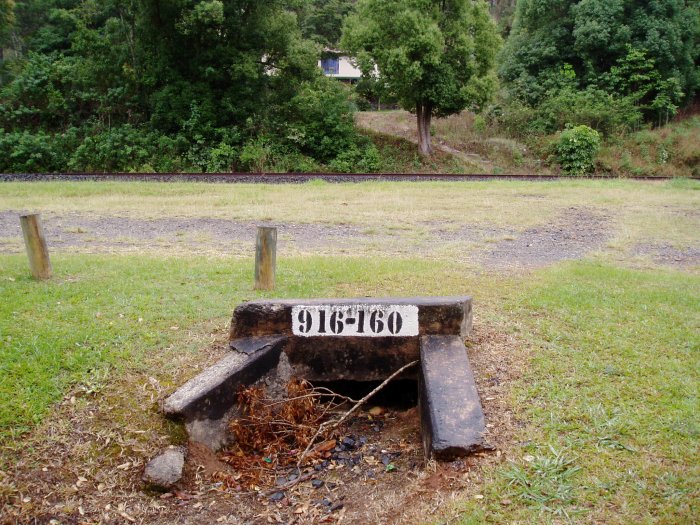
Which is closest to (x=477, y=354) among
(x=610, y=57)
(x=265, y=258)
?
(x=265, y=258)

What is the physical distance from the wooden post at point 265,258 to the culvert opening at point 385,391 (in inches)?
66.4

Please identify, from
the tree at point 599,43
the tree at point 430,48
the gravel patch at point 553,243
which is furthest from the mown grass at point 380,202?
the tree at point 599,43

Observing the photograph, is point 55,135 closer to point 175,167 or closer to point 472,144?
point 175,167

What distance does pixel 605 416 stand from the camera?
406 centimetres

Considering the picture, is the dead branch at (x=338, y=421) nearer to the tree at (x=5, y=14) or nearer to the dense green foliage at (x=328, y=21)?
the tree at (x=5, y=14)

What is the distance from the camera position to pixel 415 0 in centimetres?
2066

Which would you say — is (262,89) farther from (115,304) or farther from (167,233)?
(115,304)

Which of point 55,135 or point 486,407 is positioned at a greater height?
point 55,135

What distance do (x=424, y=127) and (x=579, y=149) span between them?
19.7ft

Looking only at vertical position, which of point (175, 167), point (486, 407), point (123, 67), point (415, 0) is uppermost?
point (415, 0)

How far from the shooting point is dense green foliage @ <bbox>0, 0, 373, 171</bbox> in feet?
65.9

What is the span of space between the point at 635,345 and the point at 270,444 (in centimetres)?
326

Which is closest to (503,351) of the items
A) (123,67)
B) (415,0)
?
(415,0)

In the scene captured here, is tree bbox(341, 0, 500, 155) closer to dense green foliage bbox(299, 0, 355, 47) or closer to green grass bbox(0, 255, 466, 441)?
dense green foliage bbox(299, 0, 355, 47)
